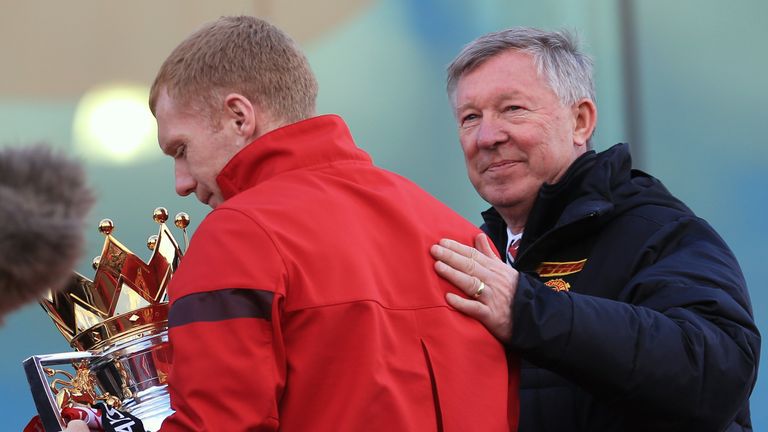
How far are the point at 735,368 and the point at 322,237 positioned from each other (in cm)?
68

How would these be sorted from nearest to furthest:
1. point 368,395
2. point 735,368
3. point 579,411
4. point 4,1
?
1. point 368,395
2. point 735,368
3. point 579,411
4. point 4,1

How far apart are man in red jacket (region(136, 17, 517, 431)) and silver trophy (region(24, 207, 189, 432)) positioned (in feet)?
1.16

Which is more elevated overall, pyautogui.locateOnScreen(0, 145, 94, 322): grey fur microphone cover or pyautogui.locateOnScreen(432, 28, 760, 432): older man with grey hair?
pyautogui.locateOnScreen(0, 145, 94, 322): grey fur microphone cover

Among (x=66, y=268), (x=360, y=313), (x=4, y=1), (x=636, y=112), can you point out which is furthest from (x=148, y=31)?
(x=66, y=268)

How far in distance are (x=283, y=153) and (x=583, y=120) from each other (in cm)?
89

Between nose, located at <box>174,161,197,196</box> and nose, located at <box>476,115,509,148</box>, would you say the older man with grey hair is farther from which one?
nose, located at <box>174,161,197,196</box>

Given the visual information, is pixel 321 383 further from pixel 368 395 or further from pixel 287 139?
pixel 287 139

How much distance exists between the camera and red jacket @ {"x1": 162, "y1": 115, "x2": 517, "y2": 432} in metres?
1.41

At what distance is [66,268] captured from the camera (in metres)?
0.98

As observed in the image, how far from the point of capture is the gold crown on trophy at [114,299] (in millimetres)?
2025

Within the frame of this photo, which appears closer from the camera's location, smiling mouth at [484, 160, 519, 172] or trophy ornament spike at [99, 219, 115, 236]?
trophy ornament spike at [99, 219, 115, 236]

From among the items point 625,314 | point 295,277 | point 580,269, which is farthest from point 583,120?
point 295,277

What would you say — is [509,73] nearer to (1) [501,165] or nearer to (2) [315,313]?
(1) [501,165]

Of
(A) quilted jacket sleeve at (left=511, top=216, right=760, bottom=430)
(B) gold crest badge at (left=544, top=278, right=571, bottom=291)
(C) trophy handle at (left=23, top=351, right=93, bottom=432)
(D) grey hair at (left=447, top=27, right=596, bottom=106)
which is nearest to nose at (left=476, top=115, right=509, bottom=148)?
(D) grey hair at (left=447, top=27, right=596, bottom=106)
